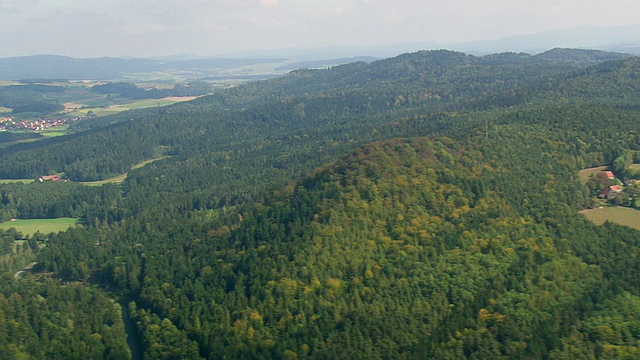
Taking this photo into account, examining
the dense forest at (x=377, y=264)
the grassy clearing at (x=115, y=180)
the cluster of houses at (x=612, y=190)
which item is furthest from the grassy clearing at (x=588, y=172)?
the grassy clearing at (x=115, y=180)

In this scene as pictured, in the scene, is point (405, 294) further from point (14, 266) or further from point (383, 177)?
point (14, 266)

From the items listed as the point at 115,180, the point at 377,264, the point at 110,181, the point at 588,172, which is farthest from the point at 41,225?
the point at 588,172

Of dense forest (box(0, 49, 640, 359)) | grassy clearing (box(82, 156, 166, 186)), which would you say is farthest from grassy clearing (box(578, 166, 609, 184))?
grassy clearing (box(82, 156, 166, 186))

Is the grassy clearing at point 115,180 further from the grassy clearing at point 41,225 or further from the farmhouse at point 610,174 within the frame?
the farmhouse at point 610,174

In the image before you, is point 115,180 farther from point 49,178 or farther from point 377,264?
point 377,264

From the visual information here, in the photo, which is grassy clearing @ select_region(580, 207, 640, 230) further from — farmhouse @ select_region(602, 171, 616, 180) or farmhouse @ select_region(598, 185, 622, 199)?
farmhouse @ select_region(602, 171, 616, 180)

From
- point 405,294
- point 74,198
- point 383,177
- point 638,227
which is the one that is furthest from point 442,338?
point 74,198
